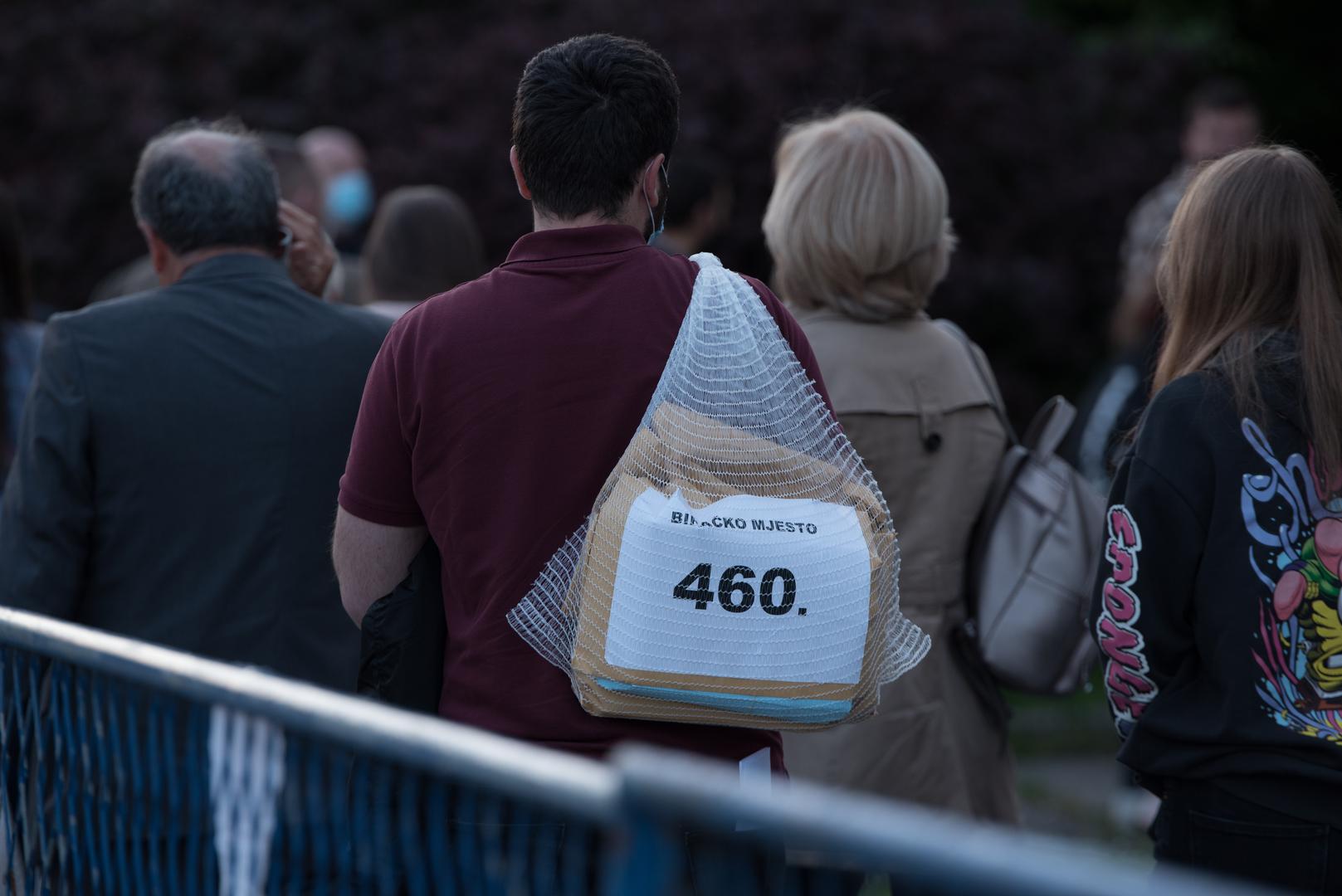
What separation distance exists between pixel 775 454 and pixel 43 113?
8046 mm

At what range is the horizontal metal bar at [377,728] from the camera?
4.29 ft

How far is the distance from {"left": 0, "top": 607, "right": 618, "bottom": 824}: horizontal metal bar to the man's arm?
48 cm

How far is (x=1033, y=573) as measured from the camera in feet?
11.3

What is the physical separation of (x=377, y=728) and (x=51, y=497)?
1841 mm

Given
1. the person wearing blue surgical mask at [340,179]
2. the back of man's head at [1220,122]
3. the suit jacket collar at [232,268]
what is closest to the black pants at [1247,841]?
the suit jacket collar at [232,268]

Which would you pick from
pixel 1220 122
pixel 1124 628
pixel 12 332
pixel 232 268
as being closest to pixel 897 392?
pixel 1124 628

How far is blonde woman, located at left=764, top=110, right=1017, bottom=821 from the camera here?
3.44 m

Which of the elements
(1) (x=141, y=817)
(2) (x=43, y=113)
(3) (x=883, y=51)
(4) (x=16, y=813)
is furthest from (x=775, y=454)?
(2) (x=43, y=113)

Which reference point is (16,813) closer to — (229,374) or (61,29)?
(229,374)

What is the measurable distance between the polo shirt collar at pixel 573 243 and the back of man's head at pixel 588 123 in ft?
0.13

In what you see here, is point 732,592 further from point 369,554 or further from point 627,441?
point 369,554

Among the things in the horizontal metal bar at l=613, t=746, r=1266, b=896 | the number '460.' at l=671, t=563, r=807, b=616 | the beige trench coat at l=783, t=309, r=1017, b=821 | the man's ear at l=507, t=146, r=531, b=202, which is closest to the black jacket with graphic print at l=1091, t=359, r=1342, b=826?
the beige trench coat at l=783, t=309, r=1017, b=821

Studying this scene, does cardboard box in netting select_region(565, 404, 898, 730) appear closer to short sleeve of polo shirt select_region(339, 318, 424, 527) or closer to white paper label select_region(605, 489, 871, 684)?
white paper label select_region(605, 489, 871, 684)

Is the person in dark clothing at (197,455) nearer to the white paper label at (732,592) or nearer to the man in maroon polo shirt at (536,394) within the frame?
the man in maroon polo shirt at (536,394)
